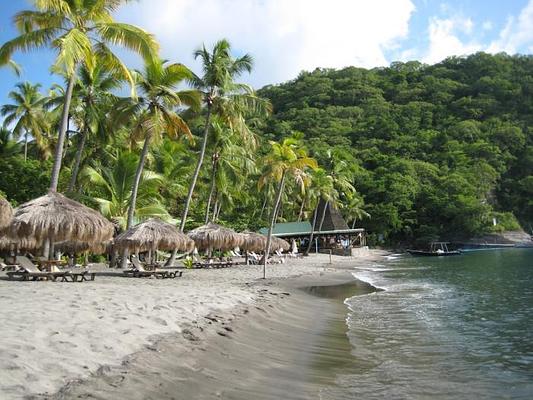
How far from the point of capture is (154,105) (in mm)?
18312

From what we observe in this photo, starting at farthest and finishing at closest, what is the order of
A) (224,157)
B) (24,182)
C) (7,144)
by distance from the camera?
(7,144) < (224,157) < (24,182)

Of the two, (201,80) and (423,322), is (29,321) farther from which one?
(201,80)

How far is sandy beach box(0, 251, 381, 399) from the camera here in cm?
433

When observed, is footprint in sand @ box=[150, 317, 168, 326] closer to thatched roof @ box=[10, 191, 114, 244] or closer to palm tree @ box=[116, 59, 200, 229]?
thatched roof @ box=[10, 191, 114, 244]

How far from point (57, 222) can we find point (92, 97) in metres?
10.4

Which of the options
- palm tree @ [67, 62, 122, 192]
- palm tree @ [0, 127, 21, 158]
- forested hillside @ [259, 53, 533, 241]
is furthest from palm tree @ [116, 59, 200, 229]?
forested hillside @ [259, 53, 533, 241]

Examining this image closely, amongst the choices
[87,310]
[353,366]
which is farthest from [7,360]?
[353,366]

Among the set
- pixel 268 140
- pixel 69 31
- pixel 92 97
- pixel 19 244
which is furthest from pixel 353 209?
pixel 69 31

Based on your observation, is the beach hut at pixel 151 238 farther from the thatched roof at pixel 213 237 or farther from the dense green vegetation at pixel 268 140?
the thatched roof at pixel 213 237

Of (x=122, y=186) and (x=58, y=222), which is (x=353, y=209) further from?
(x=58, y=222)

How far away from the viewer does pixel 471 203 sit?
62.2m

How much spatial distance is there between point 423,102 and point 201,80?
76299 mm

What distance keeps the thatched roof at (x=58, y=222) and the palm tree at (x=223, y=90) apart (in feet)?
22.2

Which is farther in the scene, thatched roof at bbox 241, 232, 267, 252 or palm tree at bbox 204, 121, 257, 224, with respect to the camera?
thatched roof at bbox 241, 232, 267, 252
